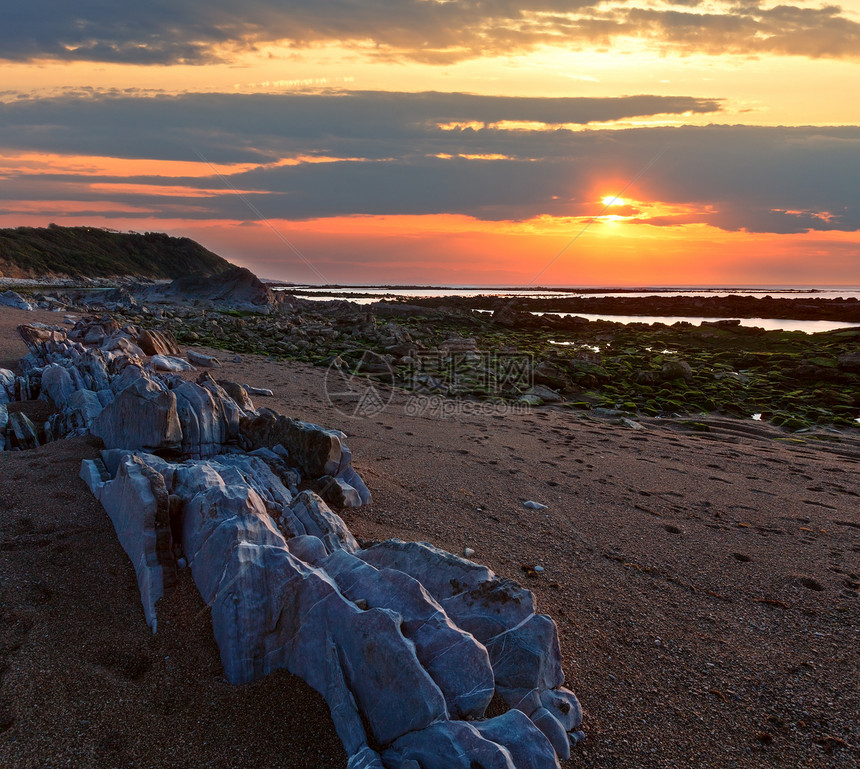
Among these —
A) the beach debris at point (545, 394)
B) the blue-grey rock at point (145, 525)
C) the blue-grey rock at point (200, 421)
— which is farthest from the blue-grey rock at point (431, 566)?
the beach debris at point (545, 394)

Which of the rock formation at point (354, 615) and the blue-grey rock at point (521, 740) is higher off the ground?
the rock formation at point (354, 615)

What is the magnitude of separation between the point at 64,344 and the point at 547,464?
992 cm

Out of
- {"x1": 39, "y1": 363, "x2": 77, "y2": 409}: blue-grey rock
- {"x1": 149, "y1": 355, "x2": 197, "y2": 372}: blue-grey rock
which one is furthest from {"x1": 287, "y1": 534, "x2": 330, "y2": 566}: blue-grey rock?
{"x1": 149, "y1": 355, "x2": 197, "y2": 372}: blue-grey rock

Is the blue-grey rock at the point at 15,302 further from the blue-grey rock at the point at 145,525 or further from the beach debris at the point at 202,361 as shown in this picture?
Result: the blue-grey rock at the point at 145,525

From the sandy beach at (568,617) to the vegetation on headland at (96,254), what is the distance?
78.9 metres

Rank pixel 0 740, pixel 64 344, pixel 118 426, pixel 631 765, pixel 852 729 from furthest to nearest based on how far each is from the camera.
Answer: pixel 64 344 → pixel 118 426 → pixel 852 729 → pixel 631 765 → pixel 0 740

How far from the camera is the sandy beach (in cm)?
311

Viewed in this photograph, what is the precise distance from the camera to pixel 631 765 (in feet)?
10.4

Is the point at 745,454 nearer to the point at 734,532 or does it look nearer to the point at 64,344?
the point at 734,532

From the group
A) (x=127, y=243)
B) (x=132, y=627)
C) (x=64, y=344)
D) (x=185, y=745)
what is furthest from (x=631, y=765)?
(x=127, y=243)

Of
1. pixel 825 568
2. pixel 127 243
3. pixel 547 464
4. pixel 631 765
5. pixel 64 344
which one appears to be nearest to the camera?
pixel 631 765

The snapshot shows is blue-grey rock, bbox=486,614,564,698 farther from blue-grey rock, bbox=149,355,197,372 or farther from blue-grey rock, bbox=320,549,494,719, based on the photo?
blue-grey rock, bbox=149,355,197,372

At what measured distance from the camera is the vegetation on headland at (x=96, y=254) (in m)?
79.2

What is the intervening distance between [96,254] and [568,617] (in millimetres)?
113594
